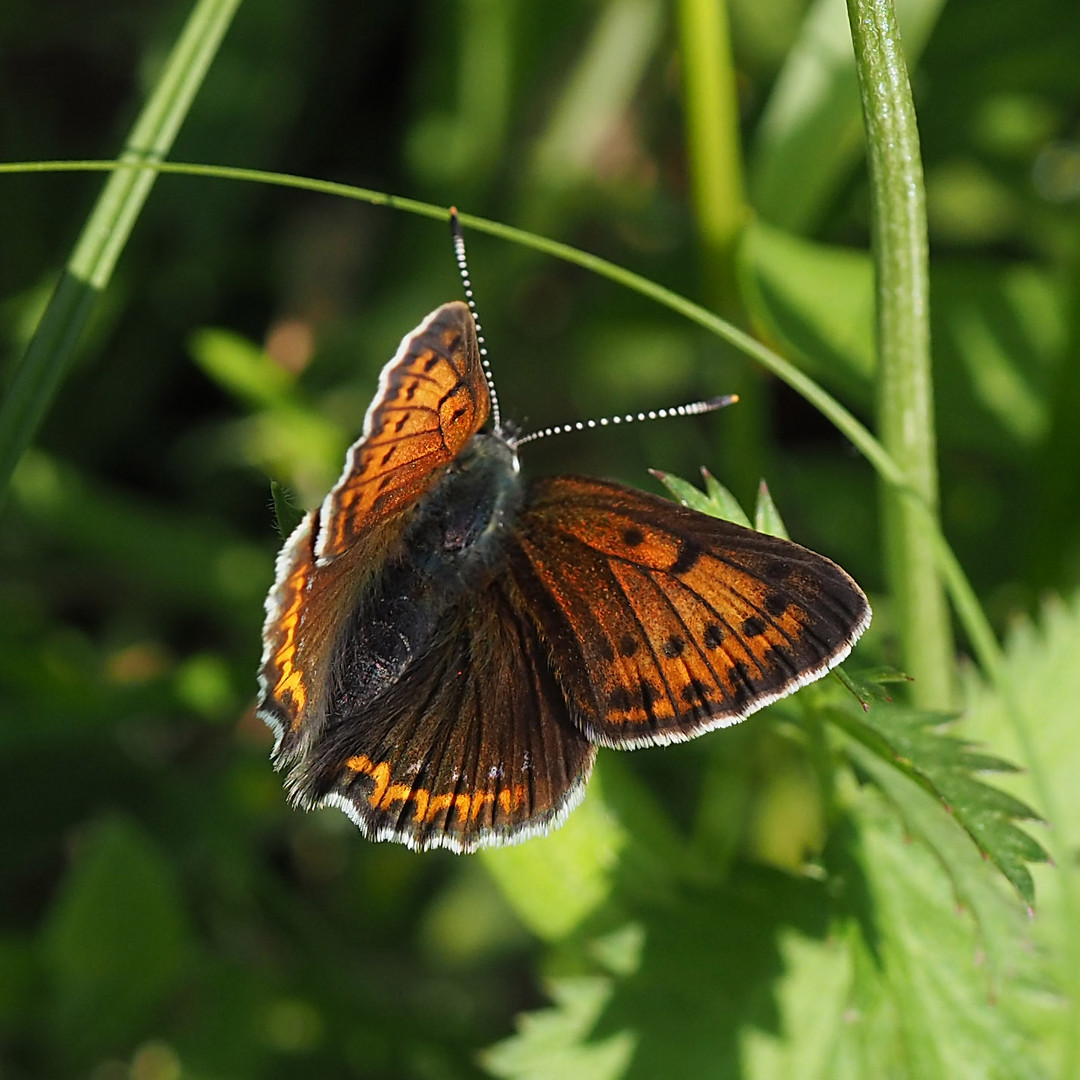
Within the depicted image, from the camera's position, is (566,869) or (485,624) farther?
(566,869)

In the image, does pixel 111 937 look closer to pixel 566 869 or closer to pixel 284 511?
pixel 566 869

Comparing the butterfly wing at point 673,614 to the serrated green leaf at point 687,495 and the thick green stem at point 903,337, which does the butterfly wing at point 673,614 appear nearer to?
the serrated green leaf at point 687,495

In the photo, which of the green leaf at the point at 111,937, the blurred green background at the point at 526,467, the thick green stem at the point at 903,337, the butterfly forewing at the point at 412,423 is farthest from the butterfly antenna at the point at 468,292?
the green leaf at the point at 111,937

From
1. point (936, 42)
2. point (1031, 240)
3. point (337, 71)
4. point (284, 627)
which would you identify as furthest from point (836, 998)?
point (337, 71)

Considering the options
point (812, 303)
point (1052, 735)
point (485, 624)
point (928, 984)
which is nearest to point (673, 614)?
point (485, 624)

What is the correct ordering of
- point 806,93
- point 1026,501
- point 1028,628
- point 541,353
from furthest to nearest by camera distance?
point 541,353 < point 1026,501 < point 806,93 < point 1028,628

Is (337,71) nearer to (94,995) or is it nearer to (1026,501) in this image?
(1026,501)

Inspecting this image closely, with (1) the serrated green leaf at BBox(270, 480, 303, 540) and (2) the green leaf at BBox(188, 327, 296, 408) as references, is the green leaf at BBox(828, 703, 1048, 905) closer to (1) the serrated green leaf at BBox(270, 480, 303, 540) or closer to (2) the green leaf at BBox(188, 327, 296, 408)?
(1) the serrated green leaf at BBox(270, 480, 303, 540)

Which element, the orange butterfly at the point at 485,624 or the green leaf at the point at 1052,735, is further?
the green leaf at the point at 1052,735
